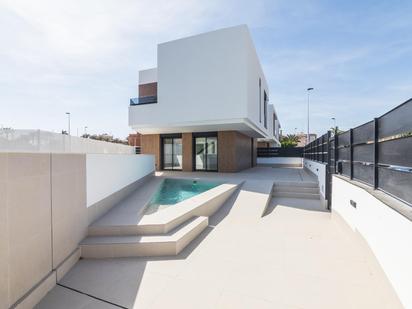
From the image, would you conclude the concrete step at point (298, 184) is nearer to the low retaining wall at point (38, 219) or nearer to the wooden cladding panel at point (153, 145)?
the low retaining wall at point (38, 219)

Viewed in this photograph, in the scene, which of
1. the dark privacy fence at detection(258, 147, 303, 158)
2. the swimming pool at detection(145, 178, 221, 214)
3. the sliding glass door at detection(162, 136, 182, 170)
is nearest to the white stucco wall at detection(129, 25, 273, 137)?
the sliding glass door at detection(162, 136, 182, 170)

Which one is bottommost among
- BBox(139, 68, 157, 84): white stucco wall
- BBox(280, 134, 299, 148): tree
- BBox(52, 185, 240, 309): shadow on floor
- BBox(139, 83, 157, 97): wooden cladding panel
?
BBox(52, 185, 240, 309): shadow on floor

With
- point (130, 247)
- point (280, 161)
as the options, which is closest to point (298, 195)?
point (130, 247)

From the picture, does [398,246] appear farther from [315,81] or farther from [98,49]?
[315,81]

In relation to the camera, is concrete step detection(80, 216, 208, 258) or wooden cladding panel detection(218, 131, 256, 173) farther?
wooden cladding panel detection(218, 131, 256, 173)

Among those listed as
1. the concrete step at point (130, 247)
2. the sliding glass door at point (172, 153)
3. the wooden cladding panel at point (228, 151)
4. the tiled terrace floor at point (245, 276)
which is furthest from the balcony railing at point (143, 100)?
the concrete step at point (130, 247)

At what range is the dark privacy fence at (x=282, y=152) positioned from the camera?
23595mm

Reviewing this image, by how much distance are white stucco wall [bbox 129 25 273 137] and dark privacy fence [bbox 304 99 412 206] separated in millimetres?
6311

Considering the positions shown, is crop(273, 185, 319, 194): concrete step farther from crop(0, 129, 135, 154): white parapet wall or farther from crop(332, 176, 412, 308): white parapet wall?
crop(0, 129, 135, 154): white parapet wall

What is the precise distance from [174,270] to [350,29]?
11115 mm

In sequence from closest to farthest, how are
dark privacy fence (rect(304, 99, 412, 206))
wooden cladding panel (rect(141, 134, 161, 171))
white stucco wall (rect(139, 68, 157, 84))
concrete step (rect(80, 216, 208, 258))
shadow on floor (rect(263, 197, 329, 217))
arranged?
dark privacy fence (rect(304, 99, 412, 206)) → concrete step (rect(80, 216, 208, 258)) → shadow on floor (rect(263, 197, 329, 217)) → white stucco wall (rect(139, 68, 157, 84)) → wooden cladding panel (rect(141, 134, 161, 171))

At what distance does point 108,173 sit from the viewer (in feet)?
18.0

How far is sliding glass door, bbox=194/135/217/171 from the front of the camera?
13969mm

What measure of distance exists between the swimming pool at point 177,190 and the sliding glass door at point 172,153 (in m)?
4.81
